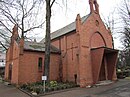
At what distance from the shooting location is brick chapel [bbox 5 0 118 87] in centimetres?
2059

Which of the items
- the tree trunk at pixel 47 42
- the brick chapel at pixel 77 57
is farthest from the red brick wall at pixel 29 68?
the tree trunk at pixel 47 42

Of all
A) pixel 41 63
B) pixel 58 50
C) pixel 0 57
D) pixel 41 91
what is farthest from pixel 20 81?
pixel 0 57

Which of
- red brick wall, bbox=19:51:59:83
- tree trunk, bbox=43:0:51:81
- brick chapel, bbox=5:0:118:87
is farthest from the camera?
red brick wall, bbox=19:51:59:83

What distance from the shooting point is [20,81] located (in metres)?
20.4

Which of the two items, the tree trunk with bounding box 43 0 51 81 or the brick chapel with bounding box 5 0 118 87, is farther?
the brick chapel with bounding box 5 0 118 87

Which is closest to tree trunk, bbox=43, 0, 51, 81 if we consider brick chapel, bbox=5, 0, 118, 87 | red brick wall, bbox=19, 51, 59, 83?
brick chapel, bbox=5, 0, 118, 87

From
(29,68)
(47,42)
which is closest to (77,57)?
(47,42)

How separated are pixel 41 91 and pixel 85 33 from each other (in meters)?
10.0

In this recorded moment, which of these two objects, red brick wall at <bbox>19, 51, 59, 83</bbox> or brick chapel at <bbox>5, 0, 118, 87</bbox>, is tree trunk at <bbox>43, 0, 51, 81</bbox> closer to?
brick chapel at <bbox>5, 0, 118, 87</bbox>

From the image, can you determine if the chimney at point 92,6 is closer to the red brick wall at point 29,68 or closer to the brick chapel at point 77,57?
Result: the brick chapel at point 77,57

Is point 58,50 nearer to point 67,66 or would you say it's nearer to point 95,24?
point 67,66

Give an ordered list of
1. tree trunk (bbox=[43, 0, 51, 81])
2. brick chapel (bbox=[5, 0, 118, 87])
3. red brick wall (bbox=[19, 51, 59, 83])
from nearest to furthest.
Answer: tree trunk (bbox=[43, 0, 51, 81]) < brick chapel (bbox=[5, 0, 118, 87]) < red brick wall (bbox=[19, 51, 59, 83])

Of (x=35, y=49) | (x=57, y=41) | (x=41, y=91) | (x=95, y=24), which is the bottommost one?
(x=41, y=91)

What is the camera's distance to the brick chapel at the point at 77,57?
20.6m
